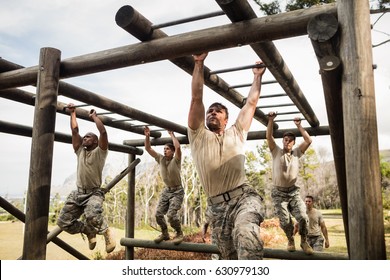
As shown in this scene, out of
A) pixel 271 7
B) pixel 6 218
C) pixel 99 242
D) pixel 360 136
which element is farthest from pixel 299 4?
pixel 6 218

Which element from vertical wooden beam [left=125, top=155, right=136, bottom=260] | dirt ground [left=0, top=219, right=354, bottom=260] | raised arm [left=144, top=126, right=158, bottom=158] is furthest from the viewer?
dirt ground [left=0, top=219, right=354, bottom=260]

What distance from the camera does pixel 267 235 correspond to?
722 inches

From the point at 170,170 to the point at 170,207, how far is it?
0.70 m

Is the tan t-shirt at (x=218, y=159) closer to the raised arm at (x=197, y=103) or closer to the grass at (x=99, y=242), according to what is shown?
the raised arm at (x=197, y=103)

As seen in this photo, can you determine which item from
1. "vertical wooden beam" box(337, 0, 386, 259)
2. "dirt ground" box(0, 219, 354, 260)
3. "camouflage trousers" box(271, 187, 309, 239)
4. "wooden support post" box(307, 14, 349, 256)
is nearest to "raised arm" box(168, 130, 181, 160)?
"camouflage trousers" box(271, 187, 309, 239)

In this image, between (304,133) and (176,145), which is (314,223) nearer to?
(304,133)

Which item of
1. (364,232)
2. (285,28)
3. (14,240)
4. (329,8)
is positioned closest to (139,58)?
(285,28)

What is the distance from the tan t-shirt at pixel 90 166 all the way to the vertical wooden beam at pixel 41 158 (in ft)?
6.41

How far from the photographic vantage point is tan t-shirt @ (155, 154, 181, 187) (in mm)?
6676

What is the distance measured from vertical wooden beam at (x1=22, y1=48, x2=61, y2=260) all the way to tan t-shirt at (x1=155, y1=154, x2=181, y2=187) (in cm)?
366

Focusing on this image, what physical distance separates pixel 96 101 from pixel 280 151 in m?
2.98

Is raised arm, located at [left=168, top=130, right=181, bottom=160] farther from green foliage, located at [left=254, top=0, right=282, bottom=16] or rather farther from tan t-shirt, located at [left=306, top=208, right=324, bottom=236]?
tan t-shirt, located at [left=306, top=208, right=324, bottom=236]
